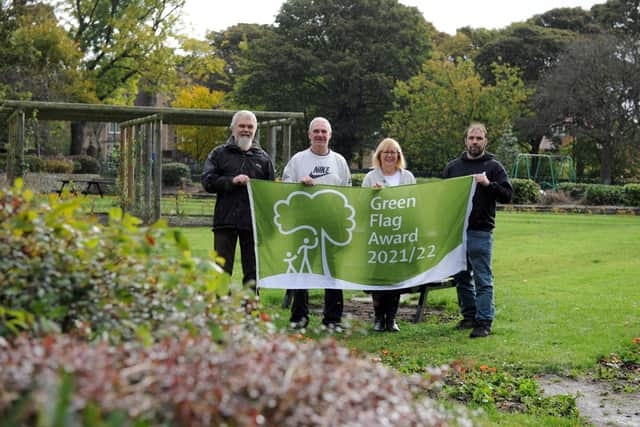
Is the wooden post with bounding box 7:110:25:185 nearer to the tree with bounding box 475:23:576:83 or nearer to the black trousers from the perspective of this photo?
the black trousers

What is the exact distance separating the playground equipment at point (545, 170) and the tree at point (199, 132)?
19.1 metres

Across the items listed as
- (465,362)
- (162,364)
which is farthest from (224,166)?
(162,364)

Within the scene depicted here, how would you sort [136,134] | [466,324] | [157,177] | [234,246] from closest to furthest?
[234,246] → [466,324] → [157,177] → [136,134]

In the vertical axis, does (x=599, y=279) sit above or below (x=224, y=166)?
below

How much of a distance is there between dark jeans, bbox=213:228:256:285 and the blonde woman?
4.34ft

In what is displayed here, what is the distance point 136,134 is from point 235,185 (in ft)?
44.5

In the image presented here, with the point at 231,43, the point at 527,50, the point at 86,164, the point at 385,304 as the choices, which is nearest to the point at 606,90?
the point at 527,50

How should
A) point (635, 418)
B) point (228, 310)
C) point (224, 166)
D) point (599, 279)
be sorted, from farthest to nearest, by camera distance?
point (599, 279)
point (224, 166)
point (635, 418)
point (228, 310)

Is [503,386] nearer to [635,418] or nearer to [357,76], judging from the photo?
[635,418]

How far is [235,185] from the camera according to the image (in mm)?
8297

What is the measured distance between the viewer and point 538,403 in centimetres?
608

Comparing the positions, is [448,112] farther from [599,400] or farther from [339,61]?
[599,400]

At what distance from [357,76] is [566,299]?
48.2m

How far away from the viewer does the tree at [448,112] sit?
51062mm
